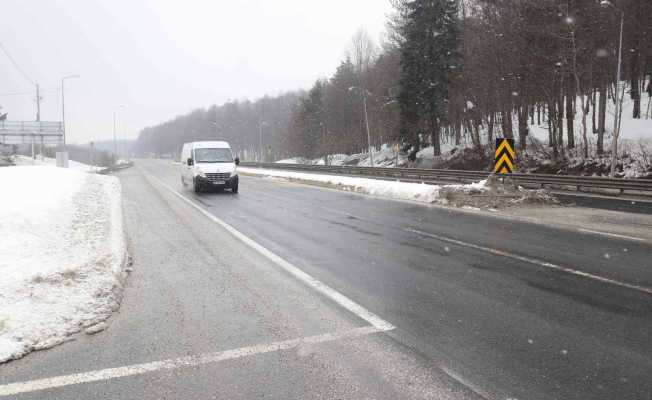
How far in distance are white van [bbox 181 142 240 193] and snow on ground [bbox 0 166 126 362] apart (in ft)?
27.6

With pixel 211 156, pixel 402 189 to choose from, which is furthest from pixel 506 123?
pixel 211 156

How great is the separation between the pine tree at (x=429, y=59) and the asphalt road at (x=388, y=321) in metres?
30.3

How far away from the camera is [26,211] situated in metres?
8.76

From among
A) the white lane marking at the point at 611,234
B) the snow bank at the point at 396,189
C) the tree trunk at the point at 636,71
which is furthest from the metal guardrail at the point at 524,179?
the tree trunk at the point at 636,71

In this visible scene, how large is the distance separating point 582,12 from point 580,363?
94.7 feet

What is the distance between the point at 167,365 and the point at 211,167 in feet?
52.5

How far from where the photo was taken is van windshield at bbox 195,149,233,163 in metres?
19.5

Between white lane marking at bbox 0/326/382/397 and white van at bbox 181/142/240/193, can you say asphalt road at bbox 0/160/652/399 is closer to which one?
white lane marking at bbox 0/326/382/397

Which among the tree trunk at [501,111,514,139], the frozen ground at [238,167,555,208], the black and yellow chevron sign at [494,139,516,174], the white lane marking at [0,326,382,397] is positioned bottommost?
the white lane marking at [0,326,382,397]

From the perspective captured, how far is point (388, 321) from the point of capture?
4.36m

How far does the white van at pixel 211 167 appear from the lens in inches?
737

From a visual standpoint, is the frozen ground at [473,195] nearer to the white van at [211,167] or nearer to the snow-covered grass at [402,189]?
the snow-covered grass at [402,189]

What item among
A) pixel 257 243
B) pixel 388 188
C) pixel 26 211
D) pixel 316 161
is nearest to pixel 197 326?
pixel 257 243

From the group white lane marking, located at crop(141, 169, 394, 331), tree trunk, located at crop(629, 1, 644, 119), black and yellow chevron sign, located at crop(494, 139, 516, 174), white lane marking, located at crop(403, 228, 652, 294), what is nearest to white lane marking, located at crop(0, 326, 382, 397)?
white lane marking, located at crop(141, 169, 394, 331)
